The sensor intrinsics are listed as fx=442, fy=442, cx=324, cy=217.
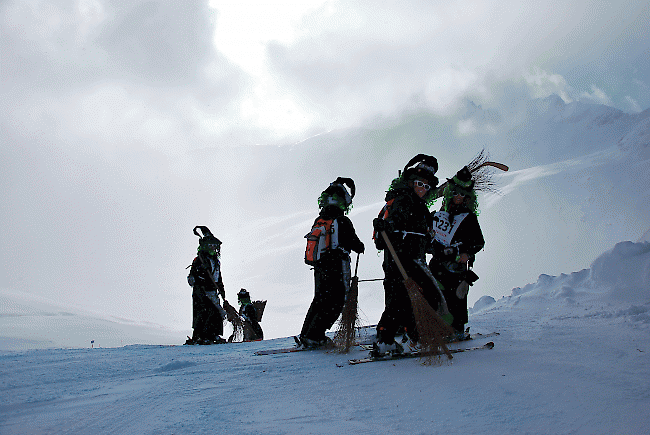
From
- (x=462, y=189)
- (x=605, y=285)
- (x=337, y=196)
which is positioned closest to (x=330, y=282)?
(x=337, y=196)

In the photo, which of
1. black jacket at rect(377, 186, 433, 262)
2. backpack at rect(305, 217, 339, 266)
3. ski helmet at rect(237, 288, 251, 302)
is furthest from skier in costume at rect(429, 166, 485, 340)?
ski helmet at rect(237, 288, 251, 302)

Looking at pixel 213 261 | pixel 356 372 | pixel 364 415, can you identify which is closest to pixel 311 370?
pixel 356 372

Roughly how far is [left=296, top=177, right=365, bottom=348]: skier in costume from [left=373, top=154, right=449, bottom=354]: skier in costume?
34.5 inches

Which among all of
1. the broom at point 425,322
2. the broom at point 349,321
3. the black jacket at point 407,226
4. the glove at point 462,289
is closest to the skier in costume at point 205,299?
the broom at point 349,321

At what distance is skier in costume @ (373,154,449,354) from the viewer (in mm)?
3805

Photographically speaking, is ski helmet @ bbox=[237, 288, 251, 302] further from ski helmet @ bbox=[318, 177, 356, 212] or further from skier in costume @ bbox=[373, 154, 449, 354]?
skier in costume @ bbox=[373, 154, 449, 354]

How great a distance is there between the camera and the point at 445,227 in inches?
187

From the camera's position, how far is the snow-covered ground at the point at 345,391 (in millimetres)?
2068

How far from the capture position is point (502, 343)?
4078 millimetres

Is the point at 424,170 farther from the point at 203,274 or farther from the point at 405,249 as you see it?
the point at 203,274

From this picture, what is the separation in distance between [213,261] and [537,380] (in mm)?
6735

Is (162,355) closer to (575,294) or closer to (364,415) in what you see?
(364,415)

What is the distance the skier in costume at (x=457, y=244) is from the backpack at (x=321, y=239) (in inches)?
42.6

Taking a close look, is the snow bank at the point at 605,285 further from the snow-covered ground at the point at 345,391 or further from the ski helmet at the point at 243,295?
the ski helmet at the point at 243,295
